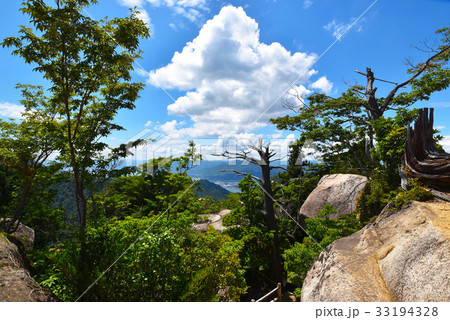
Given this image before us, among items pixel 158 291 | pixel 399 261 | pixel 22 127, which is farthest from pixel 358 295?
pixel 22 127

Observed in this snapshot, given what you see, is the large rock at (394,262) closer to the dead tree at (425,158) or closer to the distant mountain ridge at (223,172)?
the dead tree at (425,158)

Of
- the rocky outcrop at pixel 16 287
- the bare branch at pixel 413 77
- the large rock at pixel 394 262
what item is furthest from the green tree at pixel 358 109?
the rocky outcrop at pixel 16 287

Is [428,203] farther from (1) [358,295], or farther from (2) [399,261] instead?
(1) [358,295]

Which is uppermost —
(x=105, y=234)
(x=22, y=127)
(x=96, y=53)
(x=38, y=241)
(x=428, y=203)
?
(x=96, y=53)

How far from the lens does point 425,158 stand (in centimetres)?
645

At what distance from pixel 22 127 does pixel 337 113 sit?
55.9 feet

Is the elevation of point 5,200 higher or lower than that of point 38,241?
higher

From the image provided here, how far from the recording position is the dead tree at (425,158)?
5.60 meters

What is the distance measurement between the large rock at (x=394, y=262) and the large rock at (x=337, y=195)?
7686 millimetres

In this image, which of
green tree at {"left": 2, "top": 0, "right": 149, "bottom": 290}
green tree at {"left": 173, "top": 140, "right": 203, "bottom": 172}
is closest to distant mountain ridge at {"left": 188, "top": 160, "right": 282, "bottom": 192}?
green tree at {"left": 173, "top": 140, "right": 203, "bottom": 172}

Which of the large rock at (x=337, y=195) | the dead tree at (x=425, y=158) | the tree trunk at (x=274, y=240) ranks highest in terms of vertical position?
the dead tree at (x=425, y=158)

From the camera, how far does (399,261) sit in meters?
4.26

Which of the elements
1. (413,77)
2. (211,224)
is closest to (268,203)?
(211,224)

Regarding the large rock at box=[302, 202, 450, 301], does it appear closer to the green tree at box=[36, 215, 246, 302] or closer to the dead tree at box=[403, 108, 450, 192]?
the dead tree at box=[403, 108, 450, 192]
